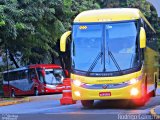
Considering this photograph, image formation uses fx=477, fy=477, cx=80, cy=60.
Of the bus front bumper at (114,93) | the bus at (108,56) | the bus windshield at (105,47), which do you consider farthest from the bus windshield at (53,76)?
the bus front bumper at (114,93)

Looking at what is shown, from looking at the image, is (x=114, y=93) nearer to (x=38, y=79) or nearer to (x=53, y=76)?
(x=53, y=76)

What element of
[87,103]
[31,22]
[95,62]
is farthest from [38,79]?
[95,62]

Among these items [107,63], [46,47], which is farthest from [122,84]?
[46,47]

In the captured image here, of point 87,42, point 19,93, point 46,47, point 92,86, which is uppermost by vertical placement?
A: point 87,42

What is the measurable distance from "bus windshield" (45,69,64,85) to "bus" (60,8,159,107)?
18.3 metres

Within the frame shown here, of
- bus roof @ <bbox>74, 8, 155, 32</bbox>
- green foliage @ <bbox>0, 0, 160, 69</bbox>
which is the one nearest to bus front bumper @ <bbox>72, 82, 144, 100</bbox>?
bus roof @ <bbox>74, 8, 155, 32</bbox>

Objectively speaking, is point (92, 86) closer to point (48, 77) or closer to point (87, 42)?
point (87, 42)

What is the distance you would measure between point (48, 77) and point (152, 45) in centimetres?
1480

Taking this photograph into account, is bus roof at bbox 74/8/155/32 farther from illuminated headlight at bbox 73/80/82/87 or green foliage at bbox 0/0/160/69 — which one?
green foliage at bbox 0/0/160/69

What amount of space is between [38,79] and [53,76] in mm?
1204

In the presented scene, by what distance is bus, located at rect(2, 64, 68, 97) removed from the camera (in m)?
37.2

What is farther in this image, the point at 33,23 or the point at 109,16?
the point at 33,23

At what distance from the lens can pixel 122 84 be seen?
59.2 ft

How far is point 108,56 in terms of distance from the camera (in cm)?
1853
